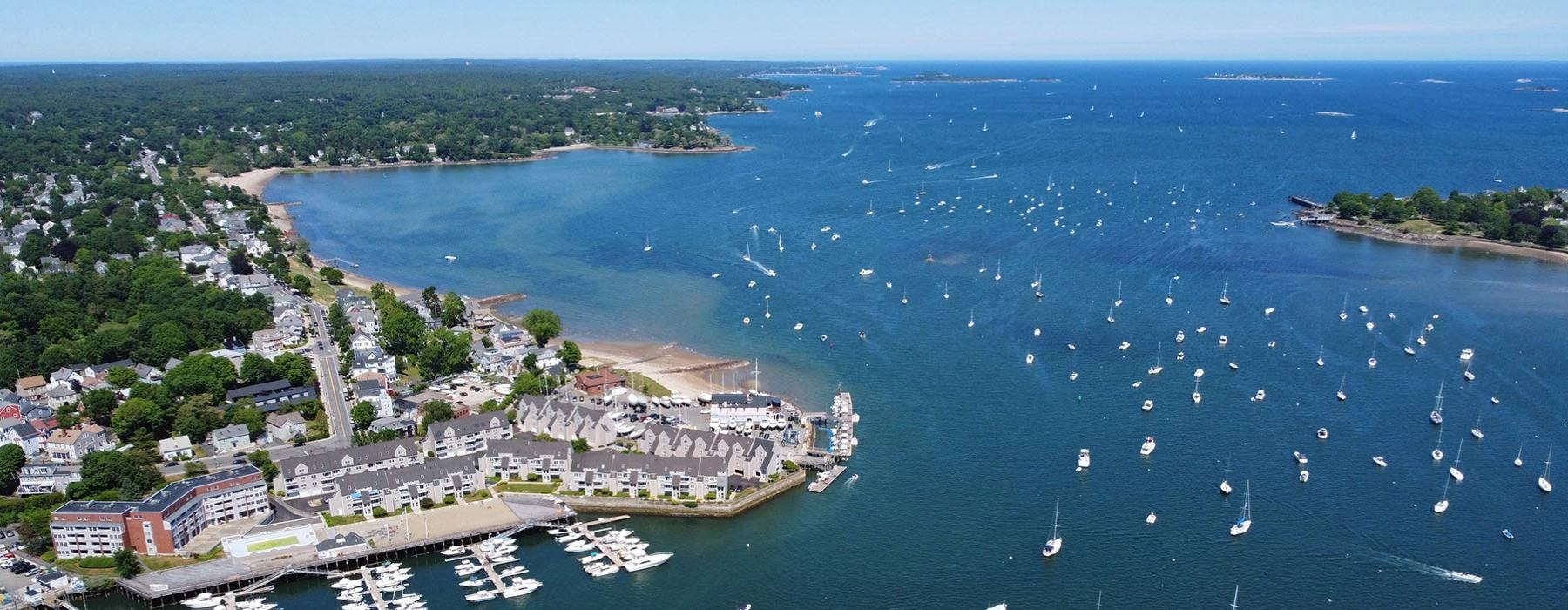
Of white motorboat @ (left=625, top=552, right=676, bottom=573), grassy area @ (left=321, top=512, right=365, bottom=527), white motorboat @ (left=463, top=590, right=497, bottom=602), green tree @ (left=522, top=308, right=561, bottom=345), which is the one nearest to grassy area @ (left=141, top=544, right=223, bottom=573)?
grassy area @ (left=321, top=512, right=365, bottom=527)

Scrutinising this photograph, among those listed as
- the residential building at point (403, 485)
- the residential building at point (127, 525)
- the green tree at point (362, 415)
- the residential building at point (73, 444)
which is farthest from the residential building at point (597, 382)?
the residential building at point (73, 444)

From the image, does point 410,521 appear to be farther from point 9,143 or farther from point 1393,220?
point 9,143

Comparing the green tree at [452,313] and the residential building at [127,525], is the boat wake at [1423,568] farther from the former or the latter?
the green tree at [452,313]

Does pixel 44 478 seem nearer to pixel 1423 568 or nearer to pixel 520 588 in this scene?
pixel 520 588

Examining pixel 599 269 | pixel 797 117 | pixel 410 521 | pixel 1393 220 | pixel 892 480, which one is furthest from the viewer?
pixel 797 117

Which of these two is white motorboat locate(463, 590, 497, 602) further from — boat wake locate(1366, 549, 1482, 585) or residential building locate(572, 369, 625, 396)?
boat wake locate(1366, 549, 1482, 585)

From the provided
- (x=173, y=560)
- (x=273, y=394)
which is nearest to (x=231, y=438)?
(x=273, y=394)

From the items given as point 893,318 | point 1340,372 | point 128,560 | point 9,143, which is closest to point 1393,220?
point 1340,372
